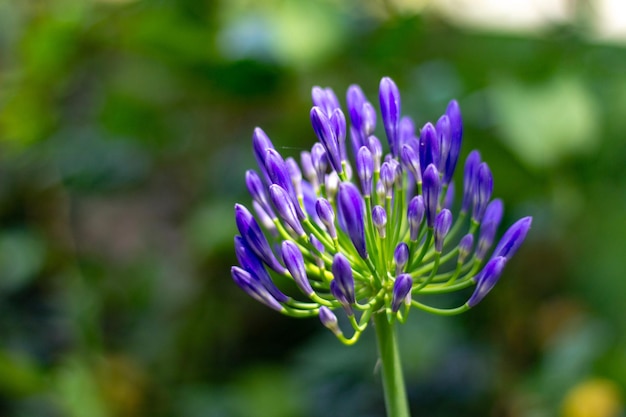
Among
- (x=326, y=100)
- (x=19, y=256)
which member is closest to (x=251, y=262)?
(x=326, y=100)

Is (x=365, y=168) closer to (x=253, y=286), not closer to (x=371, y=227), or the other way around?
(x=371, y=227)

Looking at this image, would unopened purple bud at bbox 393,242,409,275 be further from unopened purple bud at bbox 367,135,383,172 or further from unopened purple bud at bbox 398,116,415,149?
unopened purple bud at bbox 398,116,415,149

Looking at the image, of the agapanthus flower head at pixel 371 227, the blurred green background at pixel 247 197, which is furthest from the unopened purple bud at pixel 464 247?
the blurred green background at pixel 247 197

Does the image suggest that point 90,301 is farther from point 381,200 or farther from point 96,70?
point 381,200

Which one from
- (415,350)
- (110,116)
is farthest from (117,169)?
(415,350)

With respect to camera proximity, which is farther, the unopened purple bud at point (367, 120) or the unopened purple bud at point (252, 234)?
the unopened purple bud at point (367, 120)

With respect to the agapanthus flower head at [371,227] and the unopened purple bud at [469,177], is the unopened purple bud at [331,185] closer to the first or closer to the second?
the agapanthus flower head at [371,227]
